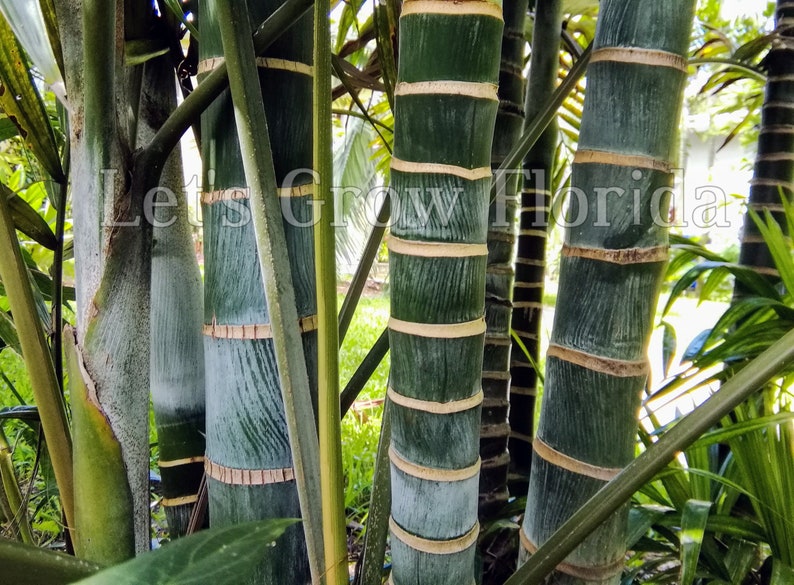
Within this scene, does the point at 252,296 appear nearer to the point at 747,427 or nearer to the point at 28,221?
the point at 28,221

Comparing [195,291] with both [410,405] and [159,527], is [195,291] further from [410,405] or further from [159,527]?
[159,527]

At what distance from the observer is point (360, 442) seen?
159 cm

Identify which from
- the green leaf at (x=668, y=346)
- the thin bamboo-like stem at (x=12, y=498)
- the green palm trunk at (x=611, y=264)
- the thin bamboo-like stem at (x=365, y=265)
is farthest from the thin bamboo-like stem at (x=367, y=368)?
the green leaf at (x=668, y=346)

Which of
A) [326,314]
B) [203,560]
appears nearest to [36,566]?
[203,560]

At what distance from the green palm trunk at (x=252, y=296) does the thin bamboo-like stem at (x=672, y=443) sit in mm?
211

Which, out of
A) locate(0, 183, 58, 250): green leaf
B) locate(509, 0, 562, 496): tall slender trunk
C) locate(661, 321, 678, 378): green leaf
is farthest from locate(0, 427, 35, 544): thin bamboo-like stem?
locate(661, 321, 678, 378): green leaf

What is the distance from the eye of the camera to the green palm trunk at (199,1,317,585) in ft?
1.36

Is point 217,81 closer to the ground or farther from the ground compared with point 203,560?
farther from the ground

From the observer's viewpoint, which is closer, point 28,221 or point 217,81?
point 217,81

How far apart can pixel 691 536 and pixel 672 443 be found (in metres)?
0.29

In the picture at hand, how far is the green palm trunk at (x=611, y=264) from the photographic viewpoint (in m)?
0.36

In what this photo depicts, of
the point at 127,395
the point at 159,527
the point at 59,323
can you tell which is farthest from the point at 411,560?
the point at 159,527

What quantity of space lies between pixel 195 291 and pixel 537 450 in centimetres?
35

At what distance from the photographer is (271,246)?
1.11 ft
